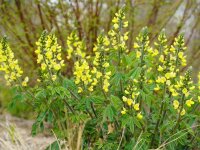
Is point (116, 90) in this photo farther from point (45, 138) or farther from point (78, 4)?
point (45, 138)

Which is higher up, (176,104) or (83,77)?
(83,77)

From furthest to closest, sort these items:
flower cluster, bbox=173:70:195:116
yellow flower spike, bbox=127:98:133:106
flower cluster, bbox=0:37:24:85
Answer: flower cluster, bbox=0:37:24:85 → yellow flower spike, bbox=127:98:133:106 → flower cluster, bbox=173:70:195:116

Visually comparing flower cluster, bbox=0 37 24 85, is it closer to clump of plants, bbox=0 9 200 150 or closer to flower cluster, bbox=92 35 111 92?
clump of plants, bbox=0 9 200 150

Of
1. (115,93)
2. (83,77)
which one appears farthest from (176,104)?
(83,77)

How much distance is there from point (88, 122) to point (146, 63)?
75 cm

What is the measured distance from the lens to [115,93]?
3.58 m

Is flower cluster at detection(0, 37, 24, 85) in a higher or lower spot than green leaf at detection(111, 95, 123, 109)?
higher

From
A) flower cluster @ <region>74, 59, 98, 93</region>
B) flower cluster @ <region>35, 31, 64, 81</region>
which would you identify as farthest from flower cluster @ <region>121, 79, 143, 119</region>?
flower cluster @ <region>35, 31, 64, 81</region>

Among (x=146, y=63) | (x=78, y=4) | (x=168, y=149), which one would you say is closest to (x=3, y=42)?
(x=146, y=63)

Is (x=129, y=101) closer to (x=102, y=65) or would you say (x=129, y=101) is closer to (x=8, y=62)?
(x=102, y=65)

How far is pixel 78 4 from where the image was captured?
17.9 ft

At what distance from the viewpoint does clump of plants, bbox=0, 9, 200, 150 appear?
3170 millimetres

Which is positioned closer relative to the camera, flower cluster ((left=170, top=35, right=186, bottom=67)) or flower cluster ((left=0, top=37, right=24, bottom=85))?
flower cluster ((left=170, top=35, right=186, bottom=67))

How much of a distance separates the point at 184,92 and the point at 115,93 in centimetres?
73
